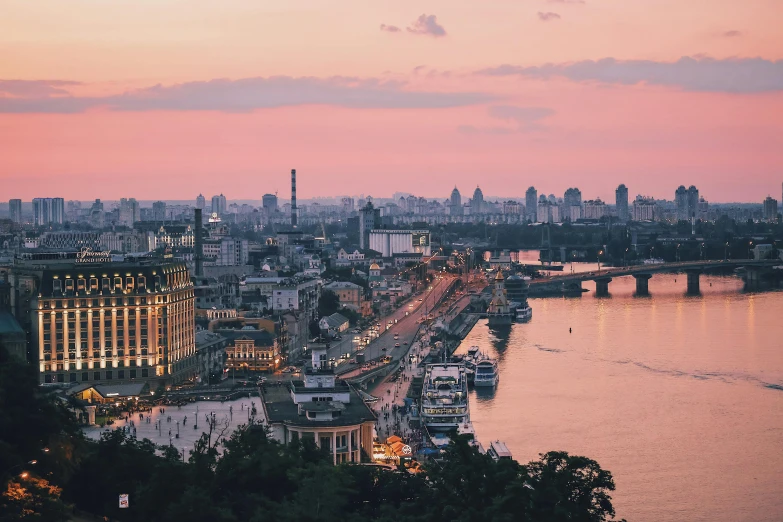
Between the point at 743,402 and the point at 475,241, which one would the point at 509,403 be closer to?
the point at 743,402

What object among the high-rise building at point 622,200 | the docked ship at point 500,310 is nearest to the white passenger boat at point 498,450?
the docked ship at point 500,310

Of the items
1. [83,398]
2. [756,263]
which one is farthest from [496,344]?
[756,263]

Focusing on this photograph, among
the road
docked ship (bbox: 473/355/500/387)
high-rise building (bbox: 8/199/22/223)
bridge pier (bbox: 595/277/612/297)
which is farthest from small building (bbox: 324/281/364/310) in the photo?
high-rise building (bbox: 8/199/22/223)

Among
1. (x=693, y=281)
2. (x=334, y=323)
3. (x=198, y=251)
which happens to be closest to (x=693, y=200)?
(x=693, y=281)

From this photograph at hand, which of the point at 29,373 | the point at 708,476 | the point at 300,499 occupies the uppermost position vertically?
the point at 29,373

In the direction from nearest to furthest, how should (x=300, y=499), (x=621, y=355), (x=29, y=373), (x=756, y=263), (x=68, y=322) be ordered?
(x=300, y=499), (x=29, y=373), (x=68, y=322), (x=621, y=355), (x=756, y=263)

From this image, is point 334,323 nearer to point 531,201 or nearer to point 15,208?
point 15,208

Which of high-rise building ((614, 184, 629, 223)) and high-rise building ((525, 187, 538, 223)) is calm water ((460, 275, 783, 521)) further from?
high-rise building ((525, 187, 538, 223))

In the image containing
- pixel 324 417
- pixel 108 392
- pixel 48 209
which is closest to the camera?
pixel 324 417
